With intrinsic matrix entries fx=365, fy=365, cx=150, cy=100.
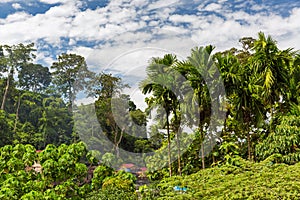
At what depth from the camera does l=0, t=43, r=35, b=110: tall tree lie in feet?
61.4

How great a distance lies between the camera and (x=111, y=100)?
12.9 metres

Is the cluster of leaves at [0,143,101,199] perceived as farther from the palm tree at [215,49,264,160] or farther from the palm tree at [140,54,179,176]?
the palm tree at [215,49,264,160]

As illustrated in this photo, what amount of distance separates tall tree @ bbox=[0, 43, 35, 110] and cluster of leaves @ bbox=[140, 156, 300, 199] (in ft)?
50.4

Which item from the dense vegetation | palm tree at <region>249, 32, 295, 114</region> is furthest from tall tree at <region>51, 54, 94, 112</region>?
palm tree at <region>249, 32, 295, 114</region>

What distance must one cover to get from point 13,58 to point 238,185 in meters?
17.6

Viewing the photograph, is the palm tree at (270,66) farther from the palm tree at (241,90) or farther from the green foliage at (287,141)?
the green foliage at (287,141)

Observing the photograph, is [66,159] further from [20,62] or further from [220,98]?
[20,62]

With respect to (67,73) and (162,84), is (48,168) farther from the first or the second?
(67,73)

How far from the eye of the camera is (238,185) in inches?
162

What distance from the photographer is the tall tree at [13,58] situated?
18719 millimetres

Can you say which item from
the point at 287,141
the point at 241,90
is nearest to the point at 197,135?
the point at 241,90

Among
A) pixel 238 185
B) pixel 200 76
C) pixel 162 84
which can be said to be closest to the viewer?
pixel 238 185

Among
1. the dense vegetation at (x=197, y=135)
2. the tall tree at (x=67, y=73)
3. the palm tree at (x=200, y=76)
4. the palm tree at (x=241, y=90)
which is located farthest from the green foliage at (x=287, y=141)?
the tall tree at (x=67, y=73)

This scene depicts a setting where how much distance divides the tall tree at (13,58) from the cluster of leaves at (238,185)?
15351 millimetres
